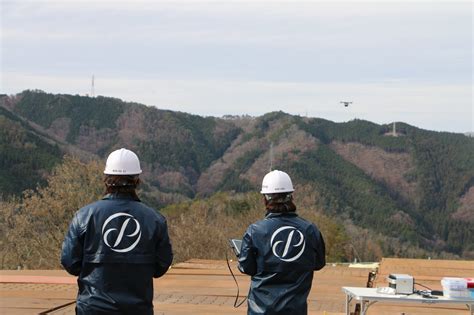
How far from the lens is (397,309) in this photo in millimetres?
13406

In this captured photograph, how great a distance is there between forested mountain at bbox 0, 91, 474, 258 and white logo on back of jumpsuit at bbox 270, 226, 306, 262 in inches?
3201

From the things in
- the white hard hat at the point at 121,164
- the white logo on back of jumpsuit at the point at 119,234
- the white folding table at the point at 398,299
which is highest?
the white hard hat at the point at 121,164

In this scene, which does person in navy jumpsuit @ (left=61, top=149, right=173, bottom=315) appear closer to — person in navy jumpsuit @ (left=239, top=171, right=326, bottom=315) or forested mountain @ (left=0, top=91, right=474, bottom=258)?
person in navy jumpsuit @ (left=239, top=171, right=326, bottom=315)

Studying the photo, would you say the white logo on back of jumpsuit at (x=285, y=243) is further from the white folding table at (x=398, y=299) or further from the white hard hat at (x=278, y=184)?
the white folding table at (x=398, y=299)

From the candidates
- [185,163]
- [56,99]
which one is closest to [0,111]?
[185,163]

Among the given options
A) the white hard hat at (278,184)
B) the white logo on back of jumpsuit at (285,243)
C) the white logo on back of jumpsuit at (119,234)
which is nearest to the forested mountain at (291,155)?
the white hard hat at (278,184)

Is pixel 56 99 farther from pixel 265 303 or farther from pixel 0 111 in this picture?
pixel 265 303

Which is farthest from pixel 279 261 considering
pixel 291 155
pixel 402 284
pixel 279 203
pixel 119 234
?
pixel 291 155

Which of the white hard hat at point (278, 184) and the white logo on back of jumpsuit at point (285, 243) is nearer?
the white logo on back of jumpsuit at point (285, 243)

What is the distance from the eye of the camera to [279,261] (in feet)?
23.5

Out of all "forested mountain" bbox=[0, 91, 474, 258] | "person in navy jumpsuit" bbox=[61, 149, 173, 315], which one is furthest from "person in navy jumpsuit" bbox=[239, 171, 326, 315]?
"forested mountain" bbox=[0, 91, 474, 258]

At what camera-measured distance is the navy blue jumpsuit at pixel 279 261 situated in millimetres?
7156

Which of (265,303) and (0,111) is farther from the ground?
(0,111)

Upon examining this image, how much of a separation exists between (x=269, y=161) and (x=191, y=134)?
2505cm
